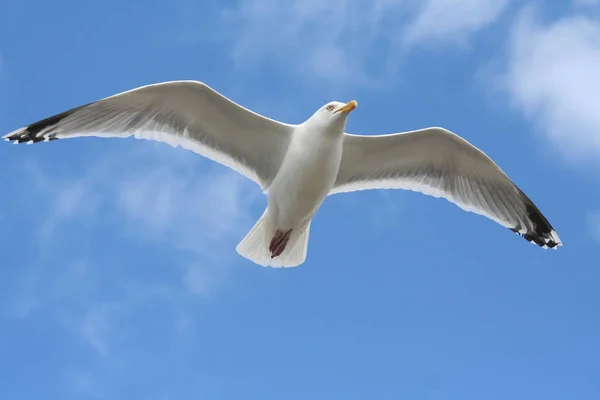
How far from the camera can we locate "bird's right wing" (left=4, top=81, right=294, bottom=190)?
21.5 feet

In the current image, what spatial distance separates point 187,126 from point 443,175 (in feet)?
7.16

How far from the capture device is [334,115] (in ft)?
20.8

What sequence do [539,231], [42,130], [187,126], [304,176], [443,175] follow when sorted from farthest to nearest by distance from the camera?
[539,231] < [443,175] < [187,126] < [42,130] < [304,176]

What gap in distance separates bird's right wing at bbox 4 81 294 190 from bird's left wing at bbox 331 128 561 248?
25.1 inches

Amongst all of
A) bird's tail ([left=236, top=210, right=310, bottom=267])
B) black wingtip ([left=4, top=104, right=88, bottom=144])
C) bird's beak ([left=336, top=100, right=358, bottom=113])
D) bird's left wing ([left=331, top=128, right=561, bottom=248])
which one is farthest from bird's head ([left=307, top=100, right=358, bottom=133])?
black wingtip ([left=4, top=104, right=88, bottom=144])

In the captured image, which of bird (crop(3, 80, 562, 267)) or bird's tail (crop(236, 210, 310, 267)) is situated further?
bird's tail (crop(236, 210, 310, 267))

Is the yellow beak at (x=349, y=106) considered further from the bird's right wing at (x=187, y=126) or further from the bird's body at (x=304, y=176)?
the bird's right wing at (x=187, y=126)

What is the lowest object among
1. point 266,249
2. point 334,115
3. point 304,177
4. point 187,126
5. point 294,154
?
point 266,249

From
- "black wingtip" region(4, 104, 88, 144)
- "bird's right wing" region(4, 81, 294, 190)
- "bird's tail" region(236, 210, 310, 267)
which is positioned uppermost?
"bird's right wing" region(4, 81, 294, 190)

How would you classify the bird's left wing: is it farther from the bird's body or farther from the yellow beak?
the yellow beak

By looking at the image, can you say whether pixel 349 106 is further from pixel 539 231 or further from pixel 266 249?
pixel 539 231

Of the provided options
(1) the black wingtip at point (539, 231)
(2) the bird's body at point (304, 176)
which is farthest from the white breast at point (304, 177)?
(1) the black wingtip at point (539, 231)

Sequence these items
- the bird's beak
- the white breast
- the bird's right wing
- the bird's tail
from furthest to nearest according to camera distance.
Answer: the bird's tail < the bird's right wing < the white breast < the bird's beak

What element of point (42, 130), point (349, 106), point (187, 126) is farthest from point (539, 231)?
point (42, 130)
